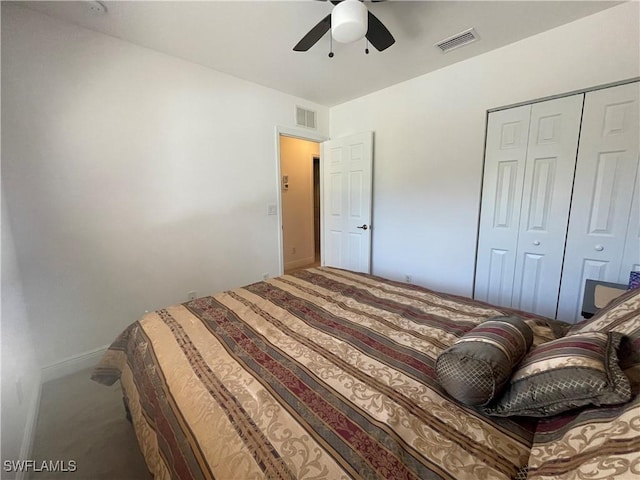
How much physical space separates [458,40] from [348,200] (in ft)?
6.22

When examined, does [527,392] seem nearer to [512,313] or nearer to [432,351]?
[432,351]

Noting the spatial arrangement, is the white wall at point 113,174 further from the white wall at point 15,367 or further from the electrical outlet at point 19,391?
the electrical outlet at point 19,391

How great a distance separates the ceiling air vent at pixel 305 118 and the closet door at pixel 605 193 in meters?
2.62

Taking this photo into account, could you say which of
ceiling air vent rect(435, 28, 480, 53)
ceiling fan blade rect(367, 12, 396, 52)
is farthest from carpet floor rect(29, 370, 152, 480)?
ceiling air vent rect(435, 28, 480, 53)

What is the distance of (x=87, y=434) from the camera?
1.48 meters

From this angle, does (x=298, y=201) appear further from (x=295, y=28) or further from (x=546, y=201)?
(x=546, y=201)

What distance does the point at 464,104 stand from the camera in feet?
8.22

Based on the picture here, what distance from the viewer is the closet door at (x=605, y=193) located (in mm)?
1834

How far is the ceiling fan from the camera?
1.48 metres

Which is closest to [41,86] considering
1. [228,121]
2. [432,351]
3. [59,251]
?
[59,251]

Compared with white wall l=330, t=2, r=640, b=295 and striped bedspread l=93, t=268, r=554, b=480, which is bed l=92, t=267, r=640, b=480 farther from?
white wall l=330, t=2, r=640, b=295

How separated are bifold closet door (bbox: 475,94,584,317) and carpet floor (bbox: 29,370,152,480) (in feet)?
9.59

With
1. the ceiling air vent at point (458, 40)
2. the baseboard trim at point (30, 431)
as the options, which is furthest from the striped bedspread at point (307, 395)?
the ceiling air vent at point (458, 40)

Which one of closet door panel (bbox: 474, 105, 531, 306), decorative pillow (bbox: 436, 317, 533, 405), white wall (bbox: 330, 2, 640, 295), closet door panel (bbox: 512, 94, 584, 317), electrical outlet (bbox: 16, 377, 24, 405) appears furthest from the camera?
closet door panel (bbox: 474, 105, 531, 306)
